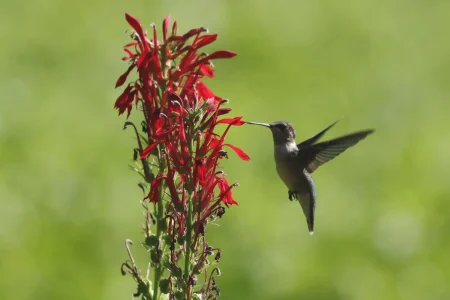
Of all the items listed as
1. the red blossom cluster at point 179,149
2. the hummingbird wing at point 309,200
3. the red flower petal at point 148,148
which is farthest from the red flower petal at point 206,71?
the hummingbird wing at point 309,200

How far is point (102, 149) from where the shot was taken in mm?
7363

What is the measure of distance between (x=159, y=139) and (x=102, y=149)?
4632 millimetres

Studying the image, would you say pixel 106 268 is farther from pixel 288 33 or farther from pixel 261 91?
pixel 288 33

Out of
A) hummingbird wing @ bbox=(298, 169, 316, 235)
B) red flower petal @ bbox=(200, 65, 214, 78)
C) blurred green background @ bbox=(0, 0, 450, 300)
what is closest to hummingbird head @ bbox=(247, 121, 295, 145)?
hummingbird wing @ bbox=(298, 169, 316, 235)

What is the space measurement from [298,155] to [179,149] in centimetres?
131

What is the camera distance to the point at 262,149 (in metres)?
7.67

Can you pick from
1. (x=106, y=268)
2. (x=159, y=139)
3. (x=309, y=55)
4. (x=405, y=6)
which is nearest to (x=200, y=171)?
(x=159, y=139)

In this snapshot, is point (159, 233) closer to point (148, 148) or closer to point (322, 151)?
point (148, 148)

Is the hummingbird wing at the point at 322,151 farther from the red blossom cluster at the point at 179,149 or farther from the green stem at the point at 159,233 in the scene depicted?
the green stem at the point at 159,233

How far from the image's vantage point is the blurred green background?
6094mm

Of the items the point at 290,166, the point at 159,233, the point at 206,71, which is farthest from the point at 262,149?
the point at 159,233

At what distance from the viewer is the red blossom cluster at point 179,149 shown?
2764 mm

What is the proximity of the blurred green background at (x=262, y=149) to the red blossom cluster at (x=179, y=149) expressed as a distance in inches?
112

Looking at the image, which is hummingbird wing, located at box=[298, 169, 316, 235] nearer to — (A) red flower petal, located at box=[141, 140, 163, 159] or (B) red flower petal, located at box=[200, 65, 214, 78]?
(B) red flower petal, located at box=[200, 65, 214, 78]
